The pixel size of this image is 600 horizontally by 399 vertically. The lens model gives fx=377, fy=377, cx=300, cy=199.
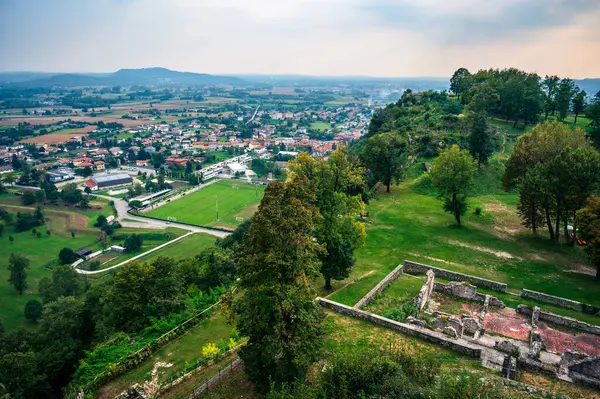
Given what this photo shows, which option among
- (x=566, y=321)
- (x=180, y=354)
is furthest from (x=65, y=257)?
(x=566, y=321)

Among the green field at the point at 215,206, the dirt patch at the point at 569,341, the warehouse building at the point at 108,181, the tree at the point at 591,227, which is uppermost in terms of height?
the tree at the point at 591,227

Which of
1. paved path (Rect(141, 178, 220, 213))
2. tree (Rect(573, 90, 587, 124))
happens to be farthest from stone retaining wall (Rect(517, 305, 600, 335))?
paved path (Rect(141, 178, 220, 213))

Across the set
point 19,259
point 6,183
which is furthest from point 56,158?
point 19,259

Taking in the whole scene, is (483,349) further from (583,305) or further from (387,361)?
(583,305)

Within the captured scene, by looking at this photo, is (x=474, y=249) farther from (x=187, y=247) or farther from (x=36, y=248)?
(x=36, y=248)

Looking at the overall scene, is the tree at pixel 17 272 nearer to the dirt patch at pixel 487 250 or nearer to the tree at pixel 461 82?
the dirt patch at pixel 487 250

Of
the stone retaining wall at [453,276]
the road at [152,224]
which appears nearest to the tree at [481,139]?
the stone retaining wall at [453,276]
